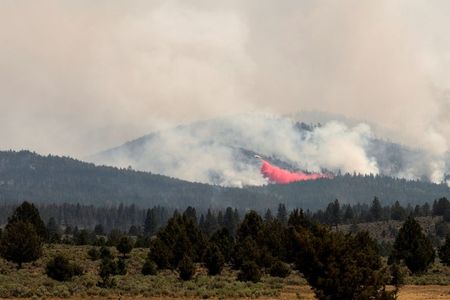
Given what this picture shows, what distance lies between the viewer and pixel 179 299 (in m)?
52.5

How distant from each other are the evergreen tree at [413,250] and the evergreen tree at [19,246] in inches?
1834

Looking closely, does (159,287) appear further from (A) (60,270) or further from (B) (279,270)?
(B) (279,270)

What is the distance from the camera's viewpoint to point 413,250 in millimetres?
86625

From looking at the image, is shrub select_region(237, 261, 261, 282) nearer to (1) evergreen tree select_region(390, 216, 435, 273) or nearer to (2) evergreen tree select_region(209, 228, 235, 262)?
(2) evergreen tree select_region(209, 228, 235, 262)

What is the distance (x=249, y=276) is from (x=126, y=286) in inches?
630

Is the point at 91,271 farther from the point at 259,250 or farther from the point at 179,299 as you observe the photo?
the point at 179,299

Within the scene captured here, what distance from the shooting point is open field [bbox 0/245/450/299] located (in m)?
54.8

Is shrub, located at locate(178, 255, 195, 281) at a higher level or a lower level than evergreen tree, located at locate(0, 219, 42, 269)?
lower

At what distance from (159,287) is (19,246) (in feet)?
76.2

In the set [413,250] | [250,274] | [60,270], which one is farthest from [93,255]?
[413,250]

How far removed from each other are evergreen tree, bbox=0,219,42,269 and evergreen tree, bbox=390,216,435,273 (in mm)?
46589

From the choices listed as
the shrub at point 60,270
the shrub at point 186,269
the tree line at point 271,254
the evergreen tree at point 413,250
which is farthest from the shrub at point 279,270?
the shrub at point 60,270

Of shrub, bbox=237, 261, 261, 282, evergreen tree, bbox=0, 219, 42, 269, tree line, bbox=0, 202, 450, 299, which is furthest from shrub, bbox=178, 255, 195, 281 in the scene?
evergreen tree, bbox=0, 219, 42, 269

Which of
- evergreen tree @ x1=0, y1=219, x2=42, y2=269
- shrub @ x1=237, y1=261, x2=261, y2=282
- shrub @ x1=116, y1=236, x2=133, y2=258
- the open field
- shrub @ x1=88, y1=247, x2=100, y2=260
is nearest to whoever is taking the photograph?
the open field
